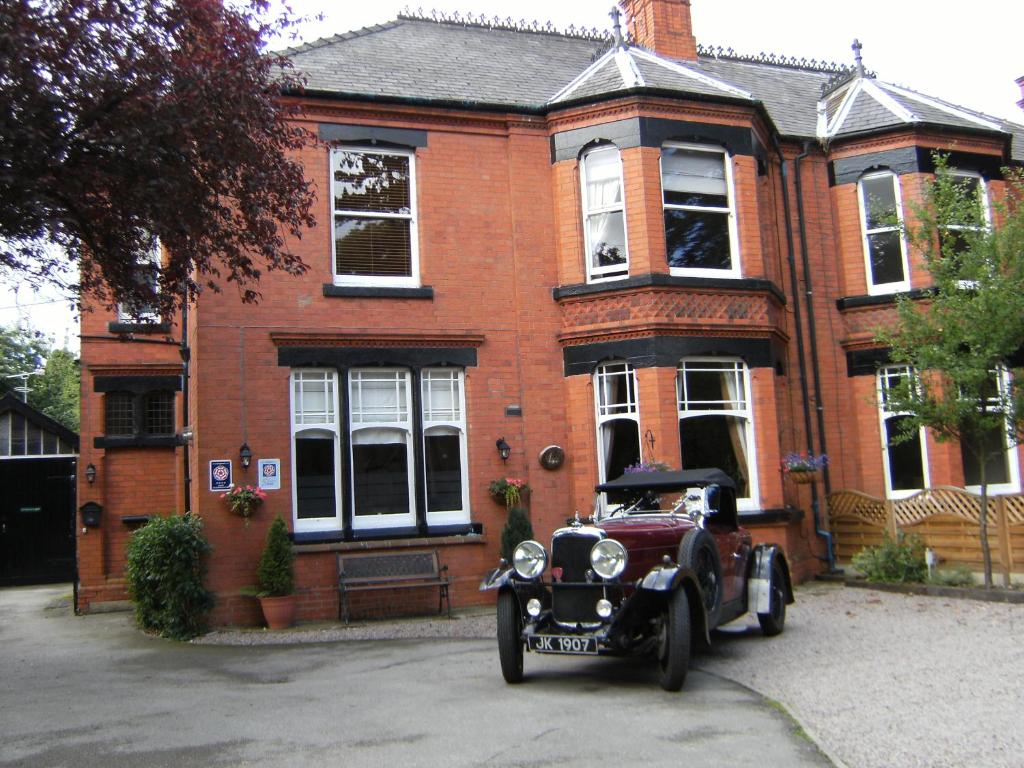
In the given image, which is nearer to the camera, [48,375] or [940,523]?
[940,523]

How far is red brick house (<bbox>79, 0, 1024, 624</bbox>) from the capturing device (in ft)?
41.3

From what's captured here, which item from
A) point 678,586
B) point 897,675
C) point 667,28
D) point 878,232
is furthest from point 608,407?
point 667,28

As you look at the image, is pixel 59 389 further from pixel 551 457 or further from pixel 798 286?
pixel 798 286

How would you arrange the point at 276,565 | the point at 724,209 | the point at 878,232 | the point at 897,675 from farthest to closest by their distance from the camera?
the point at 878,232, the point at 724,209, the point at 276,565, the point at 897,675

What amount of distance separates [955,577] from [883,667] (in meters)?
4.68

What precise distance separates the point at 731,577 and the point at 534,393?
16.3ft

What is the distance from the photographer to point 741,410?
45.3ft

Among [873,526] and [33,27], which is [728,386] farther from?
[33,27]

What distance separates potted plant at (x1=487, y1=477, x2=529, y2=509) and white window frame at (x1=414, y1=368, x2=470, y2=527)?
0.39m

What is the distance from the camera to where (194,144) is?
7.56 m

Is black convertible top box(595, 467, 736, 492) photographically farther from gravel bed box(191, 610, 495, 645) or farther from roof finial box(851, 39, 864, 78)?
roof finial box(851, 39, 864, 78)

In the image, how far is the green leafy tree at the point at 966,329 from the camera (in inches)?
453

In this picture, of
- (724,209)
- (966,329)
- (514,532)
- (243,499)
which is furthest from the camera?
(724,209)

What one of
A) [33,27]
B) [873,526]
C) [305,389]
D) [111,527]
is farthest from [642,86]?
[111,527]
